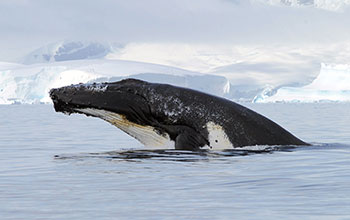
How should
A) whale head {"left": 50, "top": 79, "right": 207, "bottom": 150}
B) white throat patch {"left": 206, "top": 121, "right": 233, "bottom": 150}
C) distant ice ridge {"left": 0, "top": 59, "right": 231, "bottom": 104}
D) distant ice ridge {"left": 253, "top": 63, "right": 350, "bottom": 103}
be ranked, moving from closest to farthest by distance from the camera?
white throat patch {"left": 206, "top": 121, "right": 233, "bottom": 150}
whale head {"left": 50, "top": 79, "right": 207, "bottom": 150}
distant ice ridge {"left": 0, "top": 59, "right": 231, "bottom": 104}
distant ice ridge {"left": 253, "top": 63, "right": 350, "bottom": 103}

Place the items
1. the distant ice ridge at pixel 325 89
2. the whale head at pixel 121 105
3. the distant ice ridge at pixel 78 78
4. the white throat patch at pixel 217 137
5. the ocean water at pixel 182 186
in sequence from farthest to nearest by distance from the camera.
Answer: the distant ice ridge at pixel 325 89 → the distant ice ridge at pixel 78 78 → the whale head at pixel 121 105 → the white throat patch at pixel 217 137 → the ocean water at pixel 182 186

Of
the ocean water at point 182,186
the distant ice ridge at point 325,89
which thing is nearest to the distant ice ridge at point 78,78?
the distant ice ridge at point 325,89

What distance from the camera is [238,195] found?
283 inches

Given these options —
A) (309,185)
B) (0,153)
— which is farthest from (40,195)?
(0,153)

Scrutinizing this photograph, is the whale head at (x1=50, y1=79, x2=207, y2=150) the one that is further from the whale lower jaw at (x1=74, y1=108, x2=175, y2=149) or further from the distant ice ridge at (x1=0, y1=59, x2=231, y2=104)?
the distant ice ridge at (x1=0, y1=59, x2=231, y2=104)

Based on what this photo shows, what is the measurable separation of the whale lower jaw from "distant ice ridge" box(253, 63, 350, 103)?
12646 cm

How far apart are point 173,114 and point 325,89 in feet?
478

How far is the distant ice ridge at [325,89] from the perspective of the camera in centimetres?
14388

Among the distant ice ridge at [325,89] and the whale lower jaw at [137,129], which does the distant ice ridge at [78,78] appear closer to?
the distant ice ridge at [325,89]

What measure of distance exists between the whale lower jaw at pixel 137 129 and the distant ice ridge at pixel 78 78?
101248 mm

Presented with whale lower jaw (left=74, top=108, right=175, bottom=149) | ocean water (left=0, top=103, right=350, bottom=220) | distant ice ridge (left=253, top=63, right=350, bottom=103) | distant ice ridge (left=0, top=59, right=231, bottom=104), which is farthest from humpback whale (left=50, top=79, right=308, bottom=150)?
distant ice ridge (left=253, top=63, right=350, bottom=103)

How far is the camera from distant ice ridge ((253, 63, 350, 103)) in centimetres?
14388

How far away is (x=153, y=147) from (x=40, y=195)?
4784 mm

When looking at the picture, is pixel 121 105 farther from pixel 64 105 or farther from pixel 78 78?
pixel 78 78
